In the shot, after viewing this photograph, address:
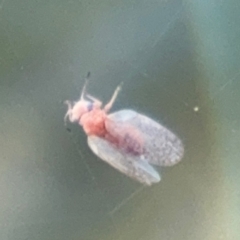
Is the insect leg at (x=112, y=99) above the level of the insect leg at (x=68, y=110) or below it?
above

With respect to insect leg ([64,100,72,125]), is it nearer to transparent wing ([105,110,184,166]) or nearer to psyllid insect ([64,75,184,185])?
psyllid insect ([64,75,184,185])

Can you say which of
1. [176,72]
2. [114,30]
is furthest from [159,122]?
[114,30]

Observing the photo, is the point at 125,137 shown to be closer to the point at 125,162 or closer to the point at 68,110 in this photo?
the point at 125,162

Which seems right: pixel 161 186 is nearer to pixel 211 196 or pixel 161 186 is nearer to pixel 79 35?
pixel 211 196

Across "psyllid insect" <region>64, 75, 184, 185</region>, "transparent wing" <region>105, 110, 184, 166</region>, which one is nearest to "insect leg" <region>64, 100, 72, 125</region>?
"psyllid insect" <region>64, 75, 184, 185</region>

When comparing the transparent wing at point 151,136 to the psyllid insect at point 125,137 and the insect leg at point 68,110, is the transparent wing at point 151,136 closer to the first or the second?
the psyllid insect at point 125,137

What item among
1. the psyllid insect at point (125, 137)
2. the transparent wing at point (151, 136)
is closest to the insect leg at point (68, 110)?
the psyllid insect at point (125, 137)
